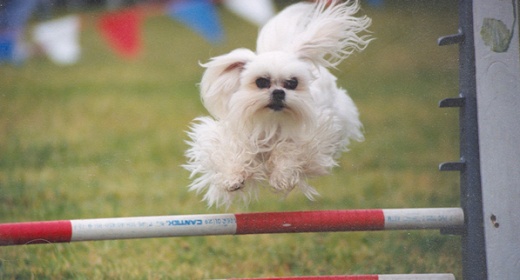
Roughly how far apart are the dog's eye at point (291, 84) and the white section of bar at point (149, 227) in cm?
73

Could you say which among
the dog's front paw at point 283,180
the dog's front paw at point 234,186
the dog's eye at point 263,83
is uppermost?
the dog's eye at point 263,83

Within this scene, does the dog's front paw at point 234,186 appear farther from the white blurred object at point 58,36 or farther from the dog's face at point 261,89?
the white blurred object at point 58,36

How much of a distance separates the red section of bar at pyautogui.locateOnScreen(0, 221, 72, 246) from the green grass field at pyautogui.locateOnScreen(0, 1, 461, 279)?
0.64 m

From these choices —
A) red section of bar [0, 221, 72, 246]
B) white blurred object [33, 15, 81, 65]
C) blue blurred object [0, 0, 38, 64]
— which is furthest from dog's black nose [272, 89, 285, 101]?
blue blurred object [0, 0, 38, 64]

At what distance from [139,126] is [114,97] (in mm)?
1608

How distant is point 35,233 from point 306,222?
0.89m

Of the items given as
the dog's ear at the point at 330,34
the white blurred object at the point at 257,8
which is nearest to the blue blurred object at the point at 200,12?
the white blurred object at the point at 257,8

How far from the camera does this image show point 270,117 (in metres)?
3.43

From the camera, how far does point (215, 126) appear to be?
356 centimetres

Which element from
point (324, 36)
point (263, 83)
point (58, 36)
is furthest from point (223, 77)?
point (58, 36)

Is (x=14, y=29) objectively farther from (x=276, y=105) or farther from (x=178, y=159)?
(x=276, y=105)

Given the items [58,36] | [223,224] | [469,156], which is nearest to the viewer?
[223,224]

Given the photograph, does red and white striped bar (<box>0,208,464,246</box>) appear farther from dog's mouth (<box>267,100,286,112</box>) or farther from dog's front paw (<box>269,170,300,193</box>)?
dog's mouth (<box>267,100,286,112</box>)

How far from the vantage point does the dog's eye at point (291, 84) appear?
11.0 feet
